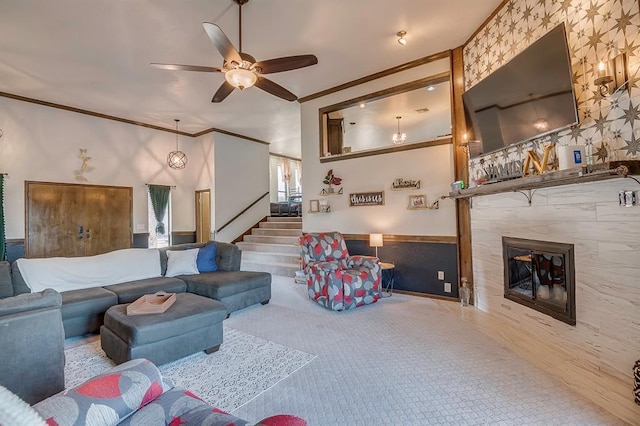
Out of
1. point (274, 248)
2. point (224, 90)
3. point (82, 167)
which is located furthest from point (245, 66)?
point (82, 167)

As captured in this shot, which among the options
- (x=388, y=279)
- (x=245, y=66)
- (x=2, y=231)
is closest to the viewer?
(x=245, y=66)

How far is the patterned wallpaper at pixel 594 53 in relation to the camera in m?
2.06

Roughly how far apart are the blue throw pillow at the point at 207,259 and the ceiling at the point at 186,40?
274cm

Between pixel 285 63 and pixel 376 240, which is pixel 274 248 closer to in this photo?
pixel 376 240

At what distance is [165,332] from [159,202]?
550 centimetres

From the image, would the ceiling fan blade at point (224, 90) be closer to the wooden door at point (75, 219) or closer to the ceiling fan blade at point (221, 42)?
the ceiling fan blade at point (221, 42)

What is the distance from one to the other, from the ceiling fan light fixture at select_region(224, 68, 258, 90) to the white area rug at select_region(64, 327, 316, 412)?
271 cm

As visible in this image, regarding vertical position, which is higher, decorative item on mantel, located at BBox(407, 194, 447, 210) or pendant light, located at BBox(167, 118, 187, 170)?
pendant light, located at BBox(167, 118, 187, 170)

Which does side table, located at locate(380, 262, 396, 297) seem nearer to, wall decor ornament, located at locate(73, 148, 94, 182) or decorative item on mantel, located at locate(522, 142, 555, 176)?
decorative item on mantel, located at locate(522, 142, 555, 176)

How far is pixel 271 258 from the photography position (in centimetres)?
659

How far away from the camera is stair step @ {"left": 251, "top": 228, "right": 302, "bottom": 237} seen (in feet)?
24.1

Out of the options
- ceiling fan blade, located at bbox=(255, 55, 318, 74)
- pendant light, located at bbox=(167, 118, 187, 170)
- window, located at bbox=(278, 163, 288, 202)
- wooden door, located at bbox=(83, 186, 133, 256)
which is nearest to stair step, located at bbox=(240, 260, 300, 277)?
wooden door, located at bbox=(83, 186, 133, 256)

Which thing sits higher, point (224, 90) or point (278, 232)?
point (224, 90)

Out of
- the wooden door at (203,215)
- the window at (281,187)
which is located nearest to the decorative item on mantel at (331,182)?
the wooden door at (203,215)
